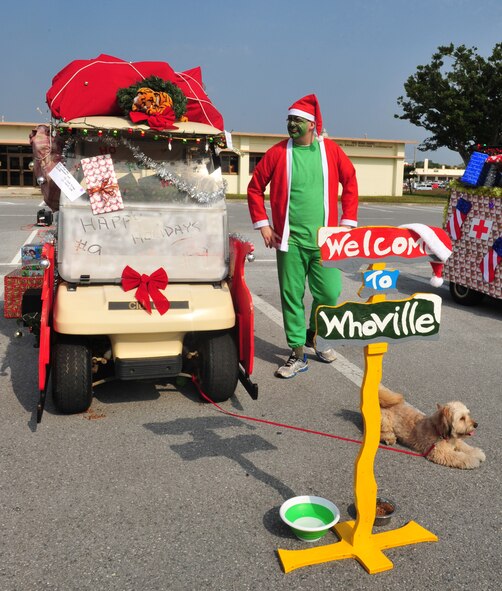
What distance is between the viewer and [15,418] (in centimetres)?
386

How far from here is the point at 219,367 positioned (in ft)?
13.2

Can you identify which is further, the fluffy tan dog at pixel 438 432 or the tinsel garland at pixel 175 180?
the tinsel garland at pixel 175 180

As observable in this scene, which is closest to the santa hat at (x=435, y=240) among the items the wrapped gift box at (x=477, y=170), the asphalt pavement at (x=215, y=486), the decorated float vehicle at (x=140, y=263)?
the asphalt pavement at (x=215, y=486)

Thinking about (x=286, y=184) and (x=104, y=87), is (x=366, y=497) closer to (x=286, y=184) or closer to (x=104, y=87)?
(x=286, y=184)

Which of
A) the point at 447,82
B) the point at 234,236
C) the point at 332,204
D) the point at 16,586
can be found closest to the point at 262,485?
the point at 16,586

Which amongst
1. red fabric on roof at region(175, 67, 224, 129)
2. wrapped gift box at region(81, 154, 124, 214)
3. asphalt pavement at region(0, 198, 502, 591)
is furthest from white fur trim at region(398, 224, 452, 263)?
red fabric on roof at region(175, 67, 224, 129)

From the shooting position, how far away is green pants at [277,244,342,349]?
4691mm

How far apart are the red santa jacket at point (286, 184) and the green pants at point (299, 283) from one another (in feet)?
0.48

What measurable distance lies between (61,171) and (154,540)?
8.05 ft

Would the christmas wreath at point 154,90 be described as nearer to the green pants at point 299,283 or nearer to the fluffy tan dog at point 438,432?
the green pants at point 299,283

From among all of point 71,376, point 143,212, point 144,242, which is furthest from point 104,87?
point 71,376

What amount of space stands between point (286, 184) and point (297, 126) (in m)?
0.43

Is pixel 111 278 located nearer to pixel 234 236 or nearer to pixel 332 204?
pixel 234 236

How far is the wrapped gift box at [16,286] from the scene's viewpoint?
19.0ft
